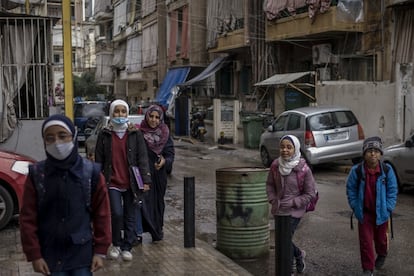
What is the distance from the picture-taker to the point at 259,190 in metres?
7.37

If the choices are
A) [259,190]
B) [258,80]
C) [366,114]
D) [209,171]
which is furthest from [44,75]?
[258,80]

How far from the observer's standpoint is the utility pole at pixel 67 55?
36.0 feet

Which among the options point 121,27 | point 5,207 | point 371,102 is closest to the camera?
point 5,207

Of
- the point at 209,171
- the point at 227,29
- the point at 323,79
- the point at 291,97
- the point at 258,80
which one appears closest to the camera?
the point at 209,171

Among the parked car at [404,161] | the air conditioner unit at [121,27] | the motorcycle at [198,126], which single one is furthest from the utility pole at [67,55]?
the air conditioner unit at [121,27]

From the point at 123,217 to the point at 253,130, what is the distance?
1715 cm

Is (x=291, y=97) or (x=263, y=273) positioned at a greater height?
(x=291, y=97)

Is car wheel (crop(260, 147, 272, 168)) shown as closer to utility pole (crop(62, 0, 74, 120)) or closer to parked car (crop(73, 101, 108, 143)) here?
utility pole (crop(62, 0, 74, 120))

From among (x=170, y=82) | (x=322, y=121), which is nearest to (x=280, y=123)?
(x=322, y=121)

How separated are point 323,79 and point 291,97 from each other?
206cm

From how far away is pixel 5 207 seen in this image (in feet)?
27.6

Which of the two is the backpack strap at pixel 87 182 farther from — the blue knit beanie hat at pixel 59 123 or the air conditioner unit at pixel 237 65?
the air conditioner unit at pixel 237 65

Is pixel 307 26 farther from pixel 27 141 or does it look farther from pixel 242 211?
pixel 242 211

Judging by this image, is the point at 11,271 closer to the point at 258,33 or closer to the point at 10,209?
the point at 10,209
